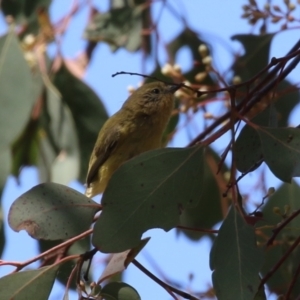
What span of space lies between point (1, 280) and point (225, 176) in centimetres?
159

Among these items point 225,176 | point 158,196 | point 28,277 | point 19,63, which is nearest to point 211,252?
point 158,196

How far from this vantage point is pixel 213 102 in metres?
2.87

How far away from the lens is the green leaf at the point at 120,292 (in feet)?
6.08

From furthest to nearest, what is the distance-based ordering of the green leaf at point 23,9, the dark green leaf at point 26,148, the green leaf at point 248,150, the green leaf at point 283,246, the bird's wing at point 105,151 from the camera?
the dark green leaf at point 26,148 → the green leaf at point 23,9 → the bird's wing at point 105,151 → the green leaf at point 283,246 → the green leaf at point 248,150

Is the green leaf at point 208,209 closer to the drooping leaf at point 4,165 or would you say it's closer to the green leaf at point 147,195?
the drooping leaf at point 4,165

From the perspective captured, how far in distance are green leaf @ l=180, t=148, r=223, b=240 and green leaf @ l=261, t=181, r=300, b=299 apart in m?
0.32

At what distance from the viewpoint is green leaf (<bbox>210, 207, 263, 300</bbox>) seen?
1638 millimetres

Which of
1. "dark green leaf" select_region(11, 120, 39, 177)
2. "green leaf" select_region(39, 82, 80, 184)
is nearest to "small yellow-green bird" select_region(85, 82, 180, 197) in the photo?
"green leaf" select_region(39, 82, 80, 184)

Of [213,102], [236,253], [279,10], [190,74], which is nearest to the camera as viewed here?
[236,253]

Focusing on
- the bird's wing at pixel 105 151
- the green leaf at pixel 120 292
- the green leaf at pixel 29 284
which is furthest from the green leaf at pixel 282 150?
the bird's wing at pixel 105 151

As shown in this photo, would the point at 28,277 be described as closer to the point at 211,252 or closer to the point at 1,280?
the point at 1,280

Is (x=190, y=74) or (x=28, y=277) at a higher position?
(x=190, y=74)

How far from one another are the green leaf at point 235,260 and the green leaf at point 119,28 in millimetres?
2041

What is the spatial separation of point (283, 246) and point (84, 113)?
1482 millimetres
